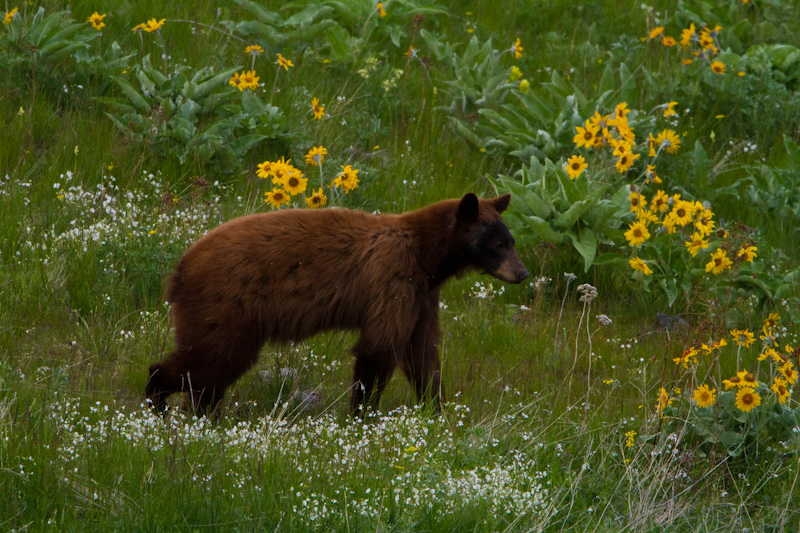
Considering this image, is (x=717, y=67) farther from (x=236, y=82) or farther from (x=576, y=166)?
(x=236, y=82)

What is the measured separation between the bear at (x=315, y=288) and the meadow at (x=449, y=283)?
28 cm

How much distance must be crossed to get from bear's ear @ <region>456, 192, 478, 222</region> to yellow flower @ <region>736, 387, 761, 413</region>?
1671mm

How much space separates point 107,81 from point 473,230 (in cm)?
418

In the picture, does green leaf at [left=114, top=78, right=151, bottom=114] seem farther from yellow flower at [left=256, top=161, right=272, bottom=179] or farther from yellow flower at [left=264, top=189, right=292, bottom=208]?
yellow flower at [left=264, top=189, right=292, bottom=208]

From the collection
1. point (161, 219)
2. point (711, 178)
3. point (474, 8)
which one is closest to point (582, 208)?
point (711, 178)

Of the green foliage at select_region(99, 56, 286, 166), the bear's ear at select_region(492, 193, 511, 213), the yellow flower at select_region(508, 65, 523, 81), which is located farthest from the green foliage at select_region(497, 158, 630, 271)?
the yellow flower at select_region(508, 65, 523, 81)

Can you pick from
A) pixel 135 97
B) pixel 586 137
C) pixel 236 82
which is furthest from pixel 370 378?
pixel 135 97

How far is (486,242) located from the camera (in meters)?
5.40

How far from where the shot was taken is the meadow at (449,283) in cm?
417

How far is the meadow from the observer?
4.17m

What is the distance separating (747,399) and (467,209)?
1.74m

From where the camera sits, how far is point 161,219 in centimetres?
664

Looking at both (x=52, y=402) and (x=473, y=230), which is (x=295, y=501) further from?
(x=473, y=230)

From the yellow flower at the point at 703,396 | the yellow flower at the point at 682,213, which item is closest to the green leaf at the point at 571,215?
the yellow flower at the point at 682,213
